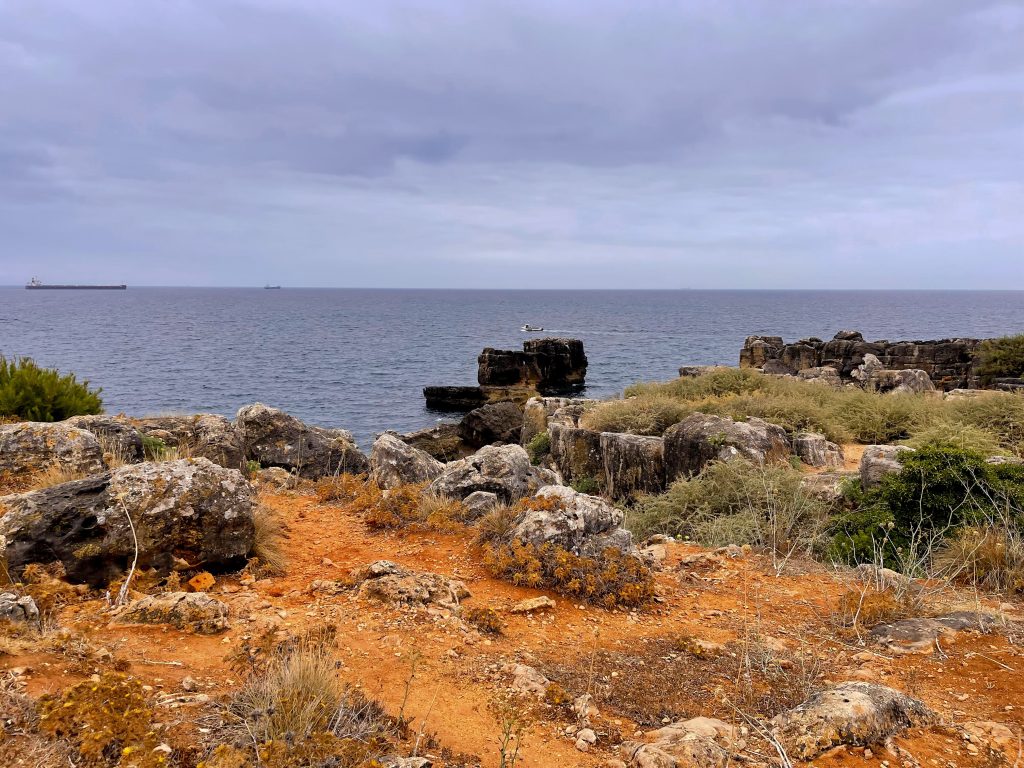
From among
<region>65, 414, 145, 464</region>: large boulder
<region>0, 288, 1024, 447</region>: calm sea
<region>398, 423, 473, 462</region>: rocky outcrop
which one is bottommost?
<region>398, 423, 473, 462</region>: rocky outcrop

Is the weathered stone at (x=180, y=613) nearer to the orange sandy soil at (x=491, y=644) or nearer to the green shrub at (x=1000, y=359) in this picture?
the orange sandy soil at (x=491, y=644)

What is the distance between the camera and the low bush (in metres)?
→ 8.47

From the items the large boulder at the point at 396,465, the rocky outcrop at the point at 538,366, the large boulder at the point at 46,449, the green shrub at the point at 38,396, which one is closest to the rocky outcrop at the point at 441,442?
the rocky outcrop at the point at 538,366

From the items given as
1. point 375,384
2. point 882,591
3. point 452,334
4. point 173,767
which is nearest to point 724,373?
point 882,591

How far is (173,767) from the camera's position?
9.11ft

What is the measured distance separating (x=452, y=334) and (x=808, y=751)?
288 ft

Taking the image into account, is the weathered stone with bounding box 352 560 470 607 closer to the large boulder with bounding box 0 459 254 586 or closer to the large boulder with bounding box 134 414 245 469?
the large boulder with bounding box 0 459 254 586

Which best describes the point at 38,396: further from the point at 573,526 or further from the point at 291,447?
the point at 573,526

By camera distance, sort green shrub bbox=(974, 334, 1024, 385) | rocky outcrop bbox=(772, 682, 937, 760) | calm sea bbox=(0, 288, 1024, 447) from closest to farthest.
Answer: rocky outcrop bbox=(772, 682, 937, 760), green shrub bbox=(974, 334, 1024, 385), calm sea bbox=(0, 288, 1024, 447)

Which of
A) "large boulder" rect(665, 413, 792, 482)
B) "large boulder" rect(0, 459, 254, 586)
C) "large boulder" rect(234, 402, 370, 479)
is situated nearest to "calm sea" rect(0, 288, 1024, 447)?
"large boulder" rect(234, 402, 370, 479)

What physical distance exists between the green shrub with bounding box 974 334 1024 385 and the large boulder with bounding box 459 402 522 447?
61.1 ft

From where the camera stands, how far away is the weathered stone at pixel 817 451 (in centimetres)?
1187

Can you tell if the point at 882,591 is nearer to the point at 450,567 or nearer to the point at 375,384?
the point at 450,567

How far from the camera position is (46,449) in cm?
766
